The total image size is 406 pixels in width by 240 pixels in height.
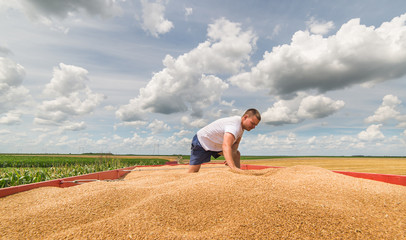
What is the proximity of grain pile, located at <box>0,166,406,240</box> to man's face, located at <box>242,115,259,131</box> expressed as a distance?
134 centimetres

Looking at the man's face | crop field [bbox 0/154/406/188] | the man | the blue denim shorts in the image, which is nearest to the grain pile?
the man

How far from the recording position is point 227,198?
191cm

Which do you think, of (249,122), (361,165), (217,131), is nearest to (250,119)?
(249,122)

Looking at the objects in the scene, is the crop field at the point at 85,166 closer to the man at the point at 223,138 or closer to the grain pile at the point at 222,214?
the grain pile at the point at 222,214

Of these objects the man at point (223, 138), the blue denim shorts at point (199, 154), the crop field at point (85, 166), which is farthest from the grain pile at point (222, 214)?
the crop field at point (85, 166)

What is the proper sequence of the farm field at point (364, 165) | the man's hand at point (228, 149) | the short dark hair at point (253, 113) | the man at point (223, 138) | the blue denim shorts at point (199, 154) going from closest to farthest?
the man's hand at point (228, 149) < the man at point (223, 138) < the short dark hair at point (253, 113) < the blue denim shorts at point (199, 154) < the farm field at point (364, 165)

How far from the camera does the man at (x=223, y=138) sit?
11.4 ft

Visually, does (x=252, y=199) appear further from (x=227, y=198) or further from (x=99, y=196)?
(x=99, y=196)

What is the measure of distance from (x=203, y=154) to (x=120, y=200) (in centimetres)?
244

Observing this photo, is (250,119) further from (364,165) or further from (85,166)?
(364,165)

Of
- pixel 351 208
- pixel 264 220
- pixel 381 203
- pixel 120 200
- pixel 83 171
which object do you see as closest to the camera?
pixel 264 220

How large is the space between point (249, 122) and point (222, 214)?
214cm

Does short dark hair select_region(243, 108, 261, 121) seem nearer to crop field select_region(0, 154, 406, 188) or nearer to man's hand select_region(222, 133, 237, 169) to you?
man's hand select_region(222, 133, 237, 169)

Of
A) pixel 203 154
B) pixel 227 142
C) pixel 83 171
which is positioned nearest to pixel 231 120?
pixel 227 142
